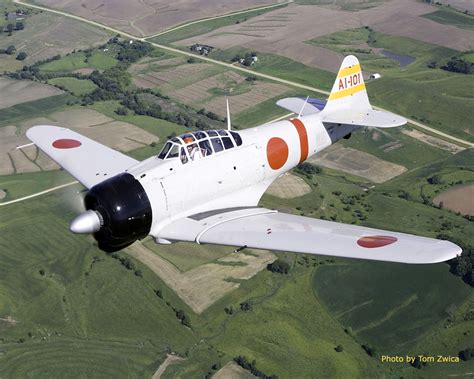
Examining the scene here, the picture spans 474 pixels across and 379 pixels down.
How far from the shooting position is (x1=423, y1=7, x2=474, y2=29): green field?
347 ft

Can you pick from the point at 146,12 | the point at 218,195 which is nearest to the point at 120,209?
the point at 218,195

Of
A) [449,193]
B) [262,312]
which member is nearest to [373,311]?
[262,312]

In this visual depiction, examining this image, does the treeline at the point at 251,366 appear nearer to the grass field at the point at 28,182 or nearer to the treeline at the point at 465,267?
the treeline at the point at 465,267

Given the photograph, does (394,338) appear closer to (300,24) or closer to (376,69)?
(376,69)

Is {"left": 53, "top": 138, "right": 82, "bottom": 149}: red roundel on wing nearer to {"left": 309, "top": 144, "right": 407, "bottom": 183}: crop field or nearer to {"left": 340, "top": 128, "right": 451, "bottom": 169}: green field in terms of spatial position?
{"left": 309, "top": 144, "right": 407, "bottom": 183}: crop field

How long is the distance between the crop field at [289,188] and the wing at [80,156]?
2645 cm

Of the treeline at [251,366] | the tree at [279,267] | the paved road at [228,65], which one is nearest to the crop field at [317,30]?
the paved road at [228,65]

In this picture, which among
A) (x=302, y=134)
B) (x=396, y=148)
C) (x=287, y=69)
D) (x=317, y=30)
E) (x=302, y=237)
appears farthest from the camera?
(x=317, y=30)

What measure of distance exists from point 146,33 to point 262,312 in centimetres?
8642

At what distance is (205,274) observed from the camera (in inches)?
1555

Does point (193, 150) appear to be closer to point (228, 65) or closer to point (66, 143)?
point (66, 143)

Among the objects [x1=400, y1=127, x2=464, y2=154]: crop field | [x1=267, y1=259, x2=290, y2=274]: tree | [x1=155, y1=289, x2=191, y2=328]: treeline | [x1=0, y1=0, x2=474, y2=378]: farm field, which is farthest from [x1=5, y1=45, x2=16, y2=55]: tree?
[x1=267, y1=259, x2=290, y2=274]: tree

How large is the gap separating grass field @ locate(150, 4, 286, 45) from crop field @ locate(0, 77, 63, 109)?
29.3m

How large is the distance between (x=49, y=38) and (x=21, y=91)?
3120cm
